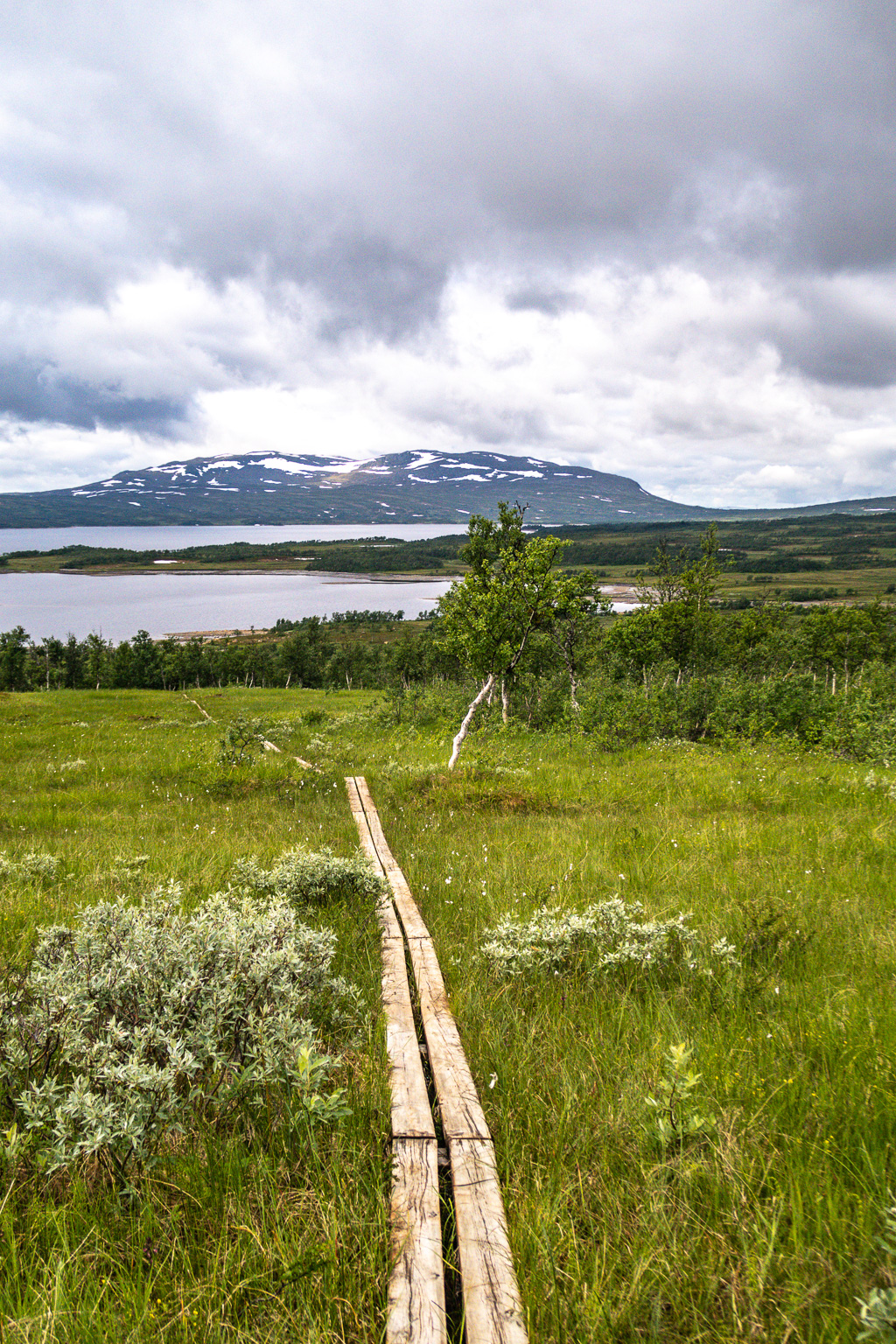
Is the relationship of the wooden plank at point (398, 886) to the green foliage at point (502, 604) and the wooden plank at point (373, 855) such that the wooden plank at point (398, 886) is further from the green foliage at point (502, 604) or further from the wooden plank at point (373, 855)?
the green foliage at point (502, 604)

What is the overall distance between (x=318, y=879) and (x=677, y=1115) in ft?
13.0

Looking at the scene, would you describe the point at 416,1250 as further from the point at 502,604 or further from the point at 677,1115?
the point at 502,604

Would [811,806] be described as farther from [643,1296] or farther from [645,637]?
[645,637]

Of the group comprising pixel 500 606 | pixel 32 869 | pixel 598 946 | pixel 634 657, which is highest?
pixel 500 606

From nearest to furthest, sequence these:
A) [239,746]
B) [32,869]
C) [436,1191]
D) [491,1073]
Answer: [436,1191] < [491,1073] < [32,869] < [239,746]

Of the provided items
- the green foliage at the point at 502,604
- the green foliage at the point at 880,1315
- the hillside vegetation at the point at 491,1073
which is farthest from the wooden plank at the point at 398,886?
the green foliage at the point at 502,604

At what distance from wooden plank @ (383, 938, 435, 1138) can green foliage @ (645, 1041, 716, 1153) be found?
1034mm

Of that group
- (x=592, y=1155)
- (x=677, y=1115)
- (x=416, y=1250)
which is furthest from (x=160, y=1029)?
(x=677, y=1115)

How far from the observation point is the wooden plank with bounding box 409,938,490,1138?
2855 mm

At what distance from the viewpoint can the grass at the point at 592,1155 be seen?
6.93ft

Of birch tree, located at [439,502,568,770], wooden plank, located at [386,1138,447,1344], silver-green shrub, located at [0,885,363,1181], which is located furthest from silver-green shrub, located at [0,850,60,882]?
birch tree, located at [439,502,568,770]

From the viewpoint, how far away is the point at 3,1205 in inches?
96.4

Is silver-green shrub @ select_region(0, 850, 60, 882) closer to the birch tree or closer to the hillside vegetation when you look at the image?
the hillside vegetation

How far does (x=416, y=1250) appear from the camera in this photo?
2.23 m
